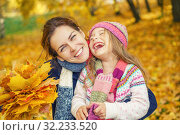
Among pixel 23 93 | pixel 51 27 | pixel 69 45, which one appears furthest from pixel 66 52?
pixel 23 93

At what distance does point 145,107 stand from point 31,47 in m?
8.12

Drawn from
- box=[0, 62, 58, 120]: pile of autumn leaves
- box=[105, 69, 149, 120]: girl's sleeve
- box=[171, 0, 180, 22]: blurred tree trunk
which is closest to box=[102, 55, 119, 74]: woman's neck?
box=[105, 69, 149, 120]: girl's sleeve

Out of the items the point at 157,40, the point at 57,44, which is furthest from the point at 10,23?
the point at 57,44

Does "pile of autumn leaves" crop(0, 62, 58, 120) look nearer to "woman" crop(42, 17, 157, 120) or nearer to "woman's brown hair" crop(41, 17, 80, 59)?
"woman" crop(42, 17, 157, 120)

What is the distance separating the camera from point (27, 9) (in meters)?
8.02

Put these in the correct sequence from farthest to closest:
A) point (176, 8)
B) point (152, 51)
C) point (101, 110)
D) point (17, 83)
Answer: point (176, 8)
point (152, 51)
point (101, 110)
point (17, 83)

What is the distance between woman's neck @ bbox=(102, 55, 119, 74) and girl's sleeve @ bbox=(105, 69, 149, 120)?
12.3 inches

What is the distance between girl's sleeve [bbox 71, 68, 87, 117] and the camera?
67.9 inches

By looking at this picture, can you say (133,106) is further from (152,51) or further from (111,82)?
(152,51)

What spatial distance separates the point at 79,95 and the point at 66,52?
0.46 meters

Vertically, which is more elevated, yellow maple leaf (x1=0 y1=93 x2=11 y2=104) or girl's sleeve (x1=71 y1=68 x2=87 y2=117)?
yellow maple leaf (x1=0 y1=93 x2=11 y2=104)

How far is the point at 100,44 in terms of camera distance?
173 centimetres

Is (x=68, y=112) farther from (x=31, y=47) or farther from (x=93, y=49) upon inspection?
(x=31, y=47)

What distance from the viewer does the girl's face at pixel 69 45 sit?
1733mm
